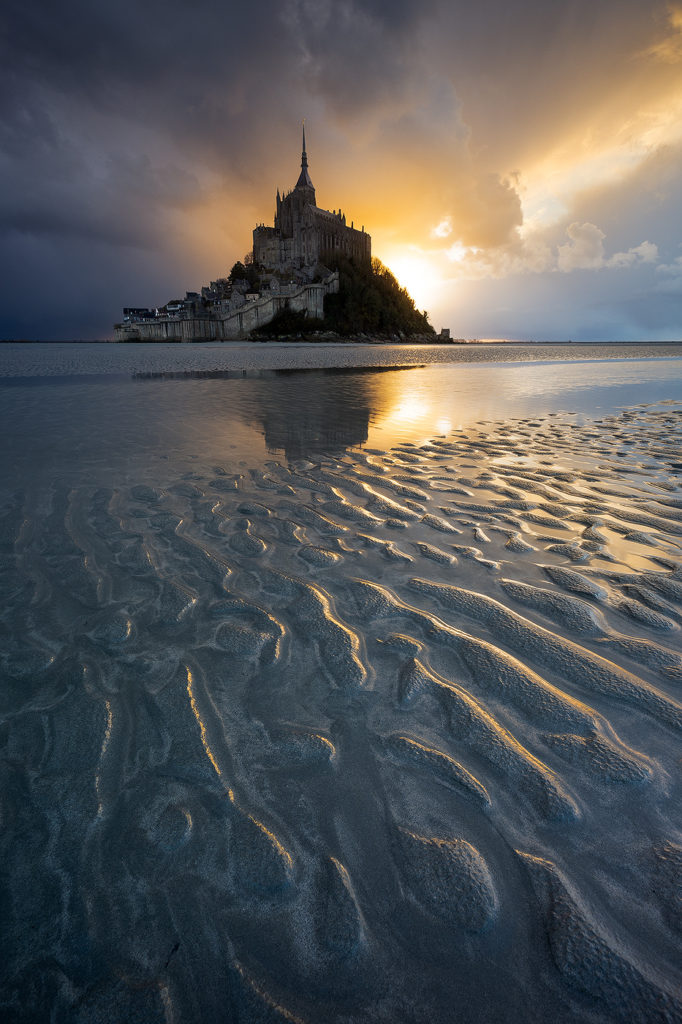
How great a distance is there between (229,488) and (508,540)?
318 cm

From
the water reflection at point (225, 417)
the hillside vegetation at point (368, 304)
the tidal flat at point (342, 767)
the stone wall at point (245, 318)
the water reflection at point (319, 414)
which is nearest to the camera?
the tidal flat at point (342, 767)

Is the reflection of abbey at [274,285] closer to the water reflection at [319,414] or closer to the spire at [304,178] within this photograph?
the spire at [304,178]

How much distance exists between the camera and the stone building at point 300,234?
365ft

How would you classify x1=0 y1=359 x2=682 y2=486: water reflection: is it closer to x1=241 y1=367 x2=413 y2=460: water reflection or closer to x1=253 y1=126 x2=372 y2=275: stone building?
x1=241 y1=367 x2=413 y2=460: water reflection

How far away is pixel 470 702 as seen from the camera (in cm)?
202

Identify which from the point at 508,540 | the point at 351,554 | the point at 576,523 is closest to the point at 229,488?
the point at 351,554

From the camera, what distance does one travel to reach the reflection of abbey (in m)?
105

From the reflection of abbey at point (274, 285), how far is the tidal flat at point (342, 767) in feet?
368

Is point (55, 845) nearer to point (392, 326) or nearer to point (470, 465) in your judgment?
point (470, 465)

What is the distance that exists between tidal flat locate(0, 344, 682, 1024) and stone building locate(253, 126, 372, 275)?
400 ft

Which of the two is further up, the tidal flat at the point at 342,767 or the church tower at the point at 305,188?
the church tower at the point at 305,188

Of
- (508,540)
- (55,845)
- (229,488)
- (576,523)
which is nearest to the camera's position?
(55,845)

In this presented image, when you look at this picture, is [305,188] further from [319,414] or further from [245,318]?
[319,414]

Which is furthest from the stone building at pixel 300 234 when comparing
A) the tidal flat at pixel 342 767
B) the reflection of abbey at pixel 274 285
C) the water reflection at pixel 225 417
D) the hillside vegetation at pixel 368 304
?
the tidal flat at pixel 342 767
